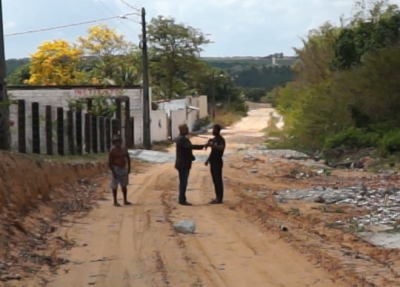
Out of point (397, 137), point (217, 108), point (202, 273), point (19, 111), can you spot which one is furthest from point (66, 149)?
point (217, 108)

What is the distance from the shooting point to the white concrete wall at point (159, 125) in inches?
2156

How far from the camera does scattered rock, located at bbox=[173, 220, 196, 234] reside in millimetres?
12962

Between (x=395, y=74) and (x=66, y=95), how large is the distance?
2199 centimetres

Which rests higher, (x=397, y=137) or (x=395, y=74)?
(x=395, y=74)

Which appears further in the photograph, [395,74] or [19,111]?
[395,74]

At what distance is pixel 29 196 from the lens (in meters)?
15.0

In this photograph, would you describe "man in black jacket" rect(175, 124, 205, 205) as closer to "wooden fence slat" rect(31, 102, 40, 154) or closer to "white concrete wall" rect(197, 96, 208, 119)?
"wooden fence slat" rect(31, 102, 40, 154)

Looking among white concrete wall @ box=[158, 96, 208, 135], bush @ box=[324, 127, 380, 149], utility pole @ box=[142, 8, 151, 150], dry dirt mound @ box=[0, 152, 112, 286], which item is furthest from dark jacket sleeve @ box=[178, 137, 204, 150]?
white concrete wall @ box=[158, 96, 208, 135]

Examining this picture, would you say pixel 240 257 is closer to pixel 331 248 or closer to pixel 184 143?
pixel 331 248

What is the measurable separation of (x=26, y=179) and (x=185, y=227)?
408 cm

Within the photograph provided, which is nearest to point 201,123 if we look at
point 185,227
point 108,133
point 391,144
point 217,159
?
point 108,133

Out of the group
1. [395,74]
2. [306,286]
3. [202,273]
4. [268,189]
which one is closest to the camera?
[306,286]

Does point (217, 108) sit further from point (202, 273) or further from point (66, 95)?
point (202, 273)

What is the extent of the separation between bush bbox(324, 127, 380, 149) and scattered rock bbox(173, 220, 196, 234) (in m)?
19.5
